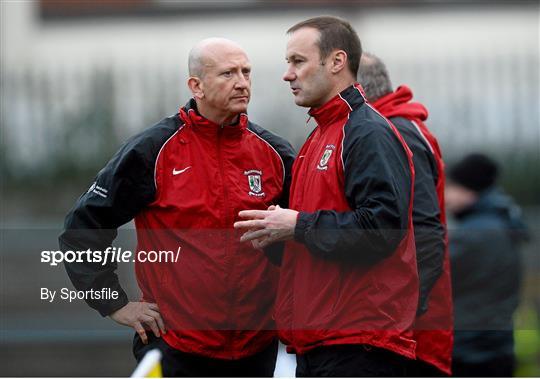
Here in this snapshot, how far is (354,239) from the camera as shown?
12.9ft

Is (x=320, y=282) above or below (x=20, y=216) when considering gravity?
above

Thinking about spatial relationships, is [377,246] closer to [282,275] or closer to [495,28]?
[282,275]

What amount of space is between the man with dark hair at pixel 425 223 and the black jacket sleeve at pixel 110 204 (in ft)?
3.49

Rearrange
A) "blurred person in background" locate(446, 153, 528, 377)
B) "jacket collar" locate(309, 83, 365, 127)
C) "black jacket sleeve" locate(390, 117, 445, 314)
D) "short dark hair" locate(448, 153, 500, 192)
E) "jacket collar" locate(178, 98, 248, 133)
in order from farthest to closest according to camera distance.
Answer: "short dark hair" locate(448, 153, 500, 192) → "blurred person in background" locate(446, 153, 528, 377) → "black jacket sleeve" locate(390, 117, 445, 314) → "jacket collar" locate(178, 98, 248, 133) → "jacket collar" locate(309, 83, 365, 127)

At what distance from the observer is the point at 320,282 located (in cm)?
411

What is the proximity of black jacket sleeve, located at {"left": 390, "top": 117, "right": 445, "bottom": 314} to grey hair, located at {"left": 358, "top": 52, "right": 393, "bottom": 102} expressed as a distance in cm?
34

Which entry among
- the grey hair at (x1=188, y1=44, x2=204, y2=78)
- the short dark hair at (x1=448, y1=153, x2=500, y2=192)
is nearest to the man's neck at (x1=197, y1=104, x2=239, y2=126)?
the grey hair at (x1=188, y1=44, x2=204, y2=78)

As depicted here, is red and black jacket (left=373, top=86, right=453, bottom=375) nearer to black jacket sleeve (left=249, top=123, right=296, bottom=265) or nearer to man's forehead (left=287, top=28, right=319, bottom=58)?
black jacket sleeve (left=249, top=123, right=296, bottom=265)

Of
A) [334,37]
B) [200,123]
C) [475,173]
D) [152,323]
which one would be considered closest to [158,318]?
[152,323]

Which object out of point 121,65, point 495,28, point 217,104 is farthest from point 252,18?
point 217,104

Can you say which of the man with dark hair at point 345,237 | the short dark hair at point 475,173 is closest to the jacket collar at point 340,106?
the man with dark hair at point 345,237

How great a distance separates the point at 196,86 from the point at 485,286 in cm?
239

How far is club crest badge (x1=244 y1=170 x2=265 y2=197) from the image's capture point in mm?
4469

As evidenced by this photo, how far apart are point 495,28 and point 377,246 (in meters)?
12.5
